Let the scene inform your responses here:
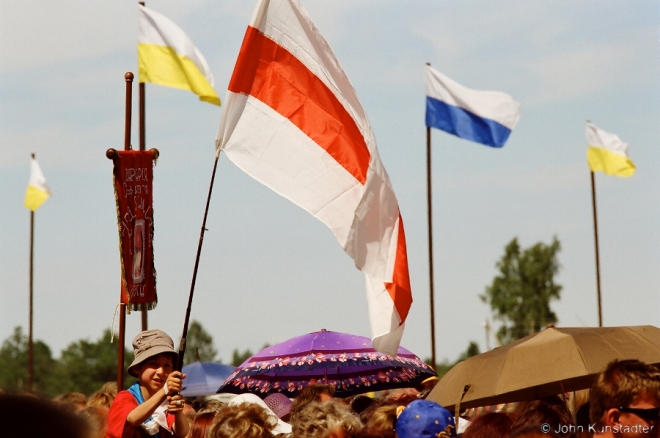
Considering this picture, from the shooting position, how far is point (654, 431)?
14.2 ft

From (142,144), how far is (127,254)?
15.7 feet

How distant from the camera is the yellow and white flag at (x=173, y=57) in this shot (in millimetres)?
14031

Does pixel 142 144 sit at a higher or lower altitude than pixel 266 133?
higher

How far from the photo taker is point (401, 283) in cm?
623

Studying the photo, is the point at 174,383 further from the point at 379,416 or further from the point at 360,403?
the point at 360,403

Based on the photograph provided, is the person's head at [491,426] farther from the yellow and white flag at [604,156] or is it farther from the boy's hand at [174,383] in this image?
the yellow and white flag at [604,156]

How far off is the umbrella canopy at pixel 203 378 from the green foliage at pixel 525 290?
5875 cm

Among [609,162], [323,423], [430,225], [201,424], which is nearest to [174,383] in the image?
[323,423]

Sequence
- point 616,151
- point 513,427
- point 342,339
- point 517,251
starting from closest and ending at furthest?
point 513,427, point 342,339, point 616,151, point 517,251

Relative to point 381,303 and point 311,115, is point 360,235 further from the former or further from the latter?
point 311,115

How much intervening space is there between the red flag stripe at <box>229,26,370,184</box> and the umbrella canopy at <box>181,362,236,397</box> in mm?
10621

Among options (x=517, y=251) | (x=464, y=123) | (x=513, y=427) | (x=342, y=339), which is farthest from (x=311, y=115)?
(x=517, y=251)

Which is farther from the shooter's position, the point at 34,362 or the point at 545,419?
the point at 34,362

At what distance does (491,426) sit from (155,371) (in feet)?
5.68
